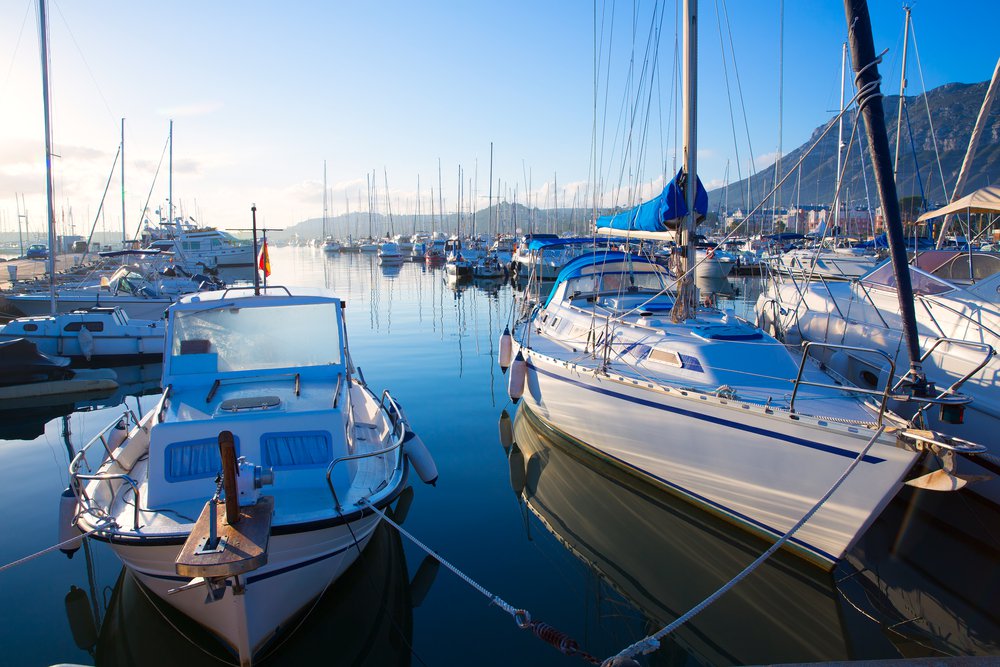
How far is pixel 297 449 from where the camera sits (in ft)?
20.2

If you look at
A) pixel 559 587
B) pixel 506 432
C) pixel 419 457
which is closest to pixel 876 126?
pixel 559 587

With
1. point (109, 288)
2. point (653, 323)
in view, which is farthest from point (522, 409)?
point (109, 288)

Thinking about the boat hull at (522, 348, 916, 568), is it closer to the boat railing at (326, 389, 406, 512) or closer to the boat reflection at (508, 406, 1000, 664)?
the boat reflection at (508, 406, 1000, 664)

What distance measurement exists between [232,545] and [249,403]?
2568mm

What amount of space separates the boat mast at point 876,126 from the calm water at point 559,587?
2.77 metres

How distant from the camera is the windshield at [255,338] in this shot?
7301 mm

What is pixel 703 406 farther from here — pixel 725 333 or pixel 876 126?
pixel 876 126

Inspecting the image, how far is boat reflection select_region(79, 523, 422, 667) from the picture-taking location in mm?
5336

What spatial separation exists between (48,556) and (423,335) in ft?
47.8

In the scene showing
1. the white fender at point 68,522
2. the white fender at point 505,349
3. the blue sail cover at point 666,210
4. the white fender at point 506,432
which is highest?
the blue sail cover at point 666,210

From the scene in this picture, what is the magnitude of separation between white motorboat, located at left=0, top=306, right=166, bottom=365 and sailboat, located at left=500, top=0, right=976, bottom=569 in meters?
12.6

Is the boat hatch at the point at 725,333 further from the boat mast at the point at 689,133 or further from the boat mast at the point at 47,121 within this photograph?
the boat mast at the point at 47,121

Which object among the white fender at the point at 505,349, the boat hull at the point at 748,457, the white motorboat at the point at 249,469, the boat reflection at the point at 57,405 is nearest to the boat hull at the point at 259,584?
the white motorboat at the point at 249,469

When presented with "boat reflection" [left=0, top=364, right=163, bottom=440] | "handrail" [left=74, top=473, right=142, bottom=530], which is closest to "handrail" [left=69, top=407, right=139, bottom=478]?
"handrail" [left=74, top=473, right=142, bottom=530]
